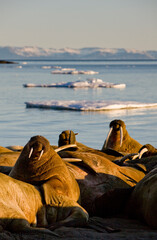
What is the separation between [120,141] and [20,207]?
4484mm

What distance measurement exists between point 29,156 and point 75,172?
0.77 metres

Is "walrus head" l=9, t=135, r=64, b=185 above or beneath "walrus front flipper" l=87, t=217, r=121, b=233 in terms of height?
above

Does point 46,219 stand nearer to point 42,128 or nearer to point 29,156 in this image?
point 29,156

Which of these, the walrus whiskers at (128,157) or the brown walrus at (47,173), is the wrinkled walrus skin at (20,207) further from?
the walrus whiskers at (128,157)

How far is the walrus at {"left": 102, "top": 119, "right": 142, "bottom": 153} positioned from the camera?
776cm

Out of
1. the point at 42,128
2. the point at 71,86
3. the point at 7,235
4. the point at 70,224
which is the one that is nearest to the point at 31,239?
the point at 7,235

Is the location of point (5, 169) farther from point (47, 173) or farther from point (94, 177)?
point (94, 177)

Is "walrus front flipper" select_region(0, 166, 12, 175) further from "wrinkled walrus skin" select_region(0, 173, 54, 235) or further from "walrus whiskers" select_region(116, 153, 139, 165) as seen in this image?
"walrus whiskers" select_region(116, 153, 139, 165)

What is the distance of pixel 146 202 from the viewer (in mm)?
3975

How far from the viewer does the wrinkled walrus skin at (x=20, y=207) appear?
10.0 ft

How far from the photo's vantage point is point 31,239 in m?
3.01

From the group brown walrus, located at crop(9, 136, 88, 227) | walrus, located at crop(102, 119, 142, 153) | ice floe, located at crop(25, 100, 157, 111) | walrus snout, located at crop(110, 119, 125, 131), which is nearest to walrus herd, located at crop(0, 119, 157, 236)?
brown walrus, located at crop(9, 136, 88, 227)

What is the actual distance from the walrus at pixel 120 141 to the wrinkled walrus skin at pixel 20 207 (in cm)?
420

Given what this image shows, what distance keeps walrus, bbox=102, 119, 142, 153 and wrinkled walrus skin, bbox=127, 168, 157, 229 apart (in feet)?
11.1
